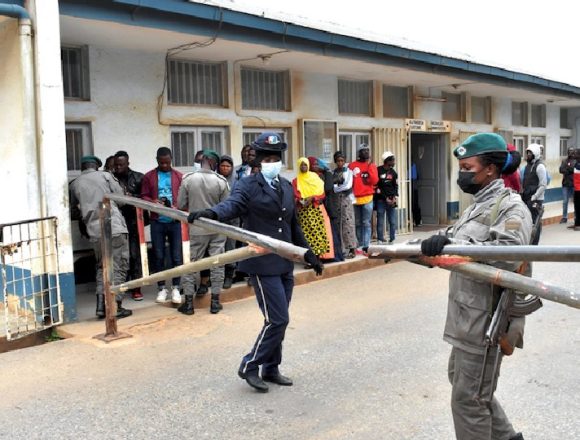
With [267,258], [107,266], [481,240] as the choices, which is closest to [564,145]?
[107,266]

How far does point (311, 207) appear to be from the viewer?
8.46 meters

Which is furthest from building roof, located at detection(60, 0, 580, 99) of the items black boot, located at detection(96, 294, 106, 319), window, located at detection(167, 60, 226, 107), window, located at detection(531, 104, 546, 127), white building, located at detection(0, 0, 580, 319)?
window, located at detection(531, 104, 546, 127)

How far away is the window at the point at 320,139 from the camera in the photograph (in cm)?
1030

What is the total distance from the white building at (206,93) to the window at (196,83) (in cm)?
2

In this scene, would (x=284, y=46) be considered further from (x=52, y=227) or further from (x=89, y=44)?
(x=52, y=227)

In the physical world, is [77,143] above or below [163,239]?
above

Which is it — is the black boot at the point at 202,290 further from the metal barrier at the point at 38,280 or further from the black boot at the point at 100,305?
the metal barrier at the point at 38,280

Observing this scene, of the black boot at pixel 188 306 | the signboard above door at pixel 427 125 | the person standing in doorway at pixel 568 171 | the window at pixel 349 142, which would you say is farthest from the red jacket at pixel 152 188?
the person standing in doorway at pixel 568 171

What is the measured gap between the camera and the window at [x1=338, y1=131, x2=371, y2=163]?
11.2m

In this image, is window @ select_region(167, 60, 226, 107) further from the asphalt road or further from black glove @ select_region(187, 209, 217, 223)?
black glove @ select_region(187, 209, 217, 223)

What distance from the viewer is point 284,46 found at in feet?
26.9

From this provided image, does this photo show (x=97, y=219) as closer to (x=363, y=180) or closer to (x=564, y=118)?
(x=363, y=180)

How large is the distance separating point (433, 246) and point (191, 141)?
22.0 feet

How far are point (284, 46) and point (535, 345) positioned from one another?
16.0ft
